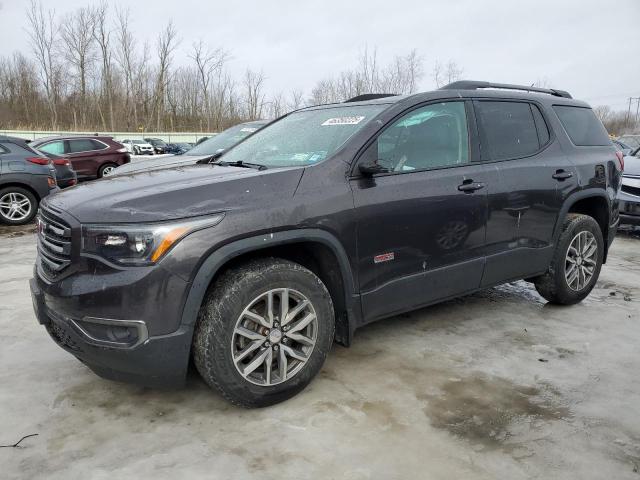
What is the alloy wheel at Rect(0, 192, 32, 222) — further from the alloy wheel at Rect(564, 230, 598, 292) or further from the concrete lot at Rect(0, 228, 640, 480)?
the alloy wheel at Rect(564, 230, 598, 292)

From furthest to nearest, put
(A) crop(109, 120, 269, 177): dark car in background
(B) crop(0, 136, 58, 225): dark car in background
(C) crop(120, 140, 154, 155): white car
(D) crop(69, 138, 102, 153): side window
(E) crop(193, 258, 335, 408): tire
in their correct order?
1. (C) crop(120, 140, 154, 155): white car
2. (D) crop(69, 138, 102, 153): side window
3. (B) crop(0, 136, 58, 225): dark car in background
4. (A) crop(109, 120, 269, 177): dark car in background
5. (E) crop(193, 258, 335, 408): tire

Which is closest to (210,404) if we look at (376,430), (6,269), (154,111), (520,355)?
(376,430)

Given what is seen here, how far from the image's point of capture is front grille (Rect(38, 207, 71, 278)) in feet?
8.50

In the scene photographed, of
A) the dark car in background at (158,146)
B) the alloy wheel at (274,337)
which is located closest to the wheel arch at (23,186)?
the alloy wheel at (274,337)

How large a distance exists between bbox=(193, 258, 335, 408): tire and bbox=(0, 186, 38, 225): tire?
7.68m

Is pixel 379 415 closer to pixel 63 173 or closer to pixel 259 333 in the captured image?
pixel 259 333

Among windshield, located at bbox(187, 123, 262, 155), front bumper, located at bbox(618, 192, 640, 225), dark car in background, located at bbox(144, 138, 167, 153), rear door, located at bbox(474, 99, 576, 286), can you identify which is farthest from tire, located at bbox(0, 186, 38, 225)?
dark car in background, located at bbox(144, 138, 167, 153)

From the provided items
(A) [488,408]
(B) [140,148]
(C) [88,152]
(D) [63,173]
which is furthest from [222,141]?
(B) [140,148]

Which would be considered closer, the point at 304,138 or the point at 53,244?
the point at 53,244

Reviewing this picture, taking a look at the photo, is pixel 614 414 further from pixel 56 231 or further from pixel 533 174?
pixel 56 231

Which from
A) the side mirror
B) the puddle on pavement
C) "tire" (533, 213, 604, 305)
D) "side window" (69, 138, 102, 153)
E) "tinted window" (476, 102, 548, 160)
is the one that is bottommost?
the puddle on pavement

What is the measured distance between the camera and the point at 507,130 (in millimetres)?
3949

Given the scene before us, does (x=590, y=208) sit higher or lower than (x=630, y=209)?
higher

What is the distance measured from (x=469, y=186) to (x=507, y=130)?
0.78 meters
